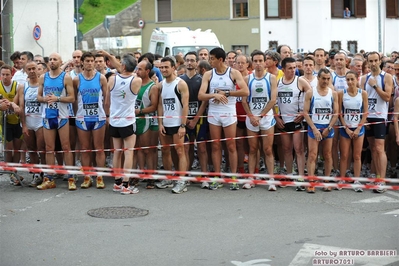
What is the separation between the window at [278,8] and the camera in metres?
43.1

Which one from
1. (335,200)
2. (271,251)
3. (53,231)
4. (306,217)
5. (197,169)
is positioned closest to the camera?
(271,251)

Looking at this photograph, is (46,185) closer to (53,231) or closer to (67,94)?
(67,94)

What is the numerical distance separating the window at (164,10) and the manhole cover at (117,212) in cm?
3728

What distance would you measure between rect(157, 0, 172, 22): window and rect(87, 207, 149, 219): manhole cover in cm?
3728

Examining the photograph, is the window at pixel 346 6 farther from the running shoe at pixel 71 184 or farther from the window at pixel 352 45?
the running shoe at pixel 71 184

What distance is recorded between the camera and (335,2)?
43719 millimetres

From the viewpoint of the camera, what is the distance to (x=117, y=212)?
989cm

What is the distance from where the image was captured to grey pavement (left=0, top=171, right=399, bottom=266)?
25.3ft

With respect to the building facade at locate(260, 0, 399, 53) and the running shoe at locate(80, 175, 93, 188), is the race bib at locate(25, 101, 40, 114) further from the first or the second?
the building facade at locate(260, 0, 399, 53)

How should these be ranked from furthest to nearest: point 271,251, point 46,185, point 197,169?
1. point 197,169
2. point 46,185
3. point 271,251

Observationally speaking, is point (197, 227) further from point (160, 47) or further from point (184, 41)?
point (160, 47)

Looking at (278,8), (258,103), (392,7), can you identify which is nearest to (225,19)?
(278,8)

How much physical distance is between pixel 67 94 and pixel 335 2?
3427 cm

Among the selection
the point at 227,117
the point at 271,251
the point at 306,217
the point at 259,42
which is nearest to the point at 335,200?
the point at 306,217
